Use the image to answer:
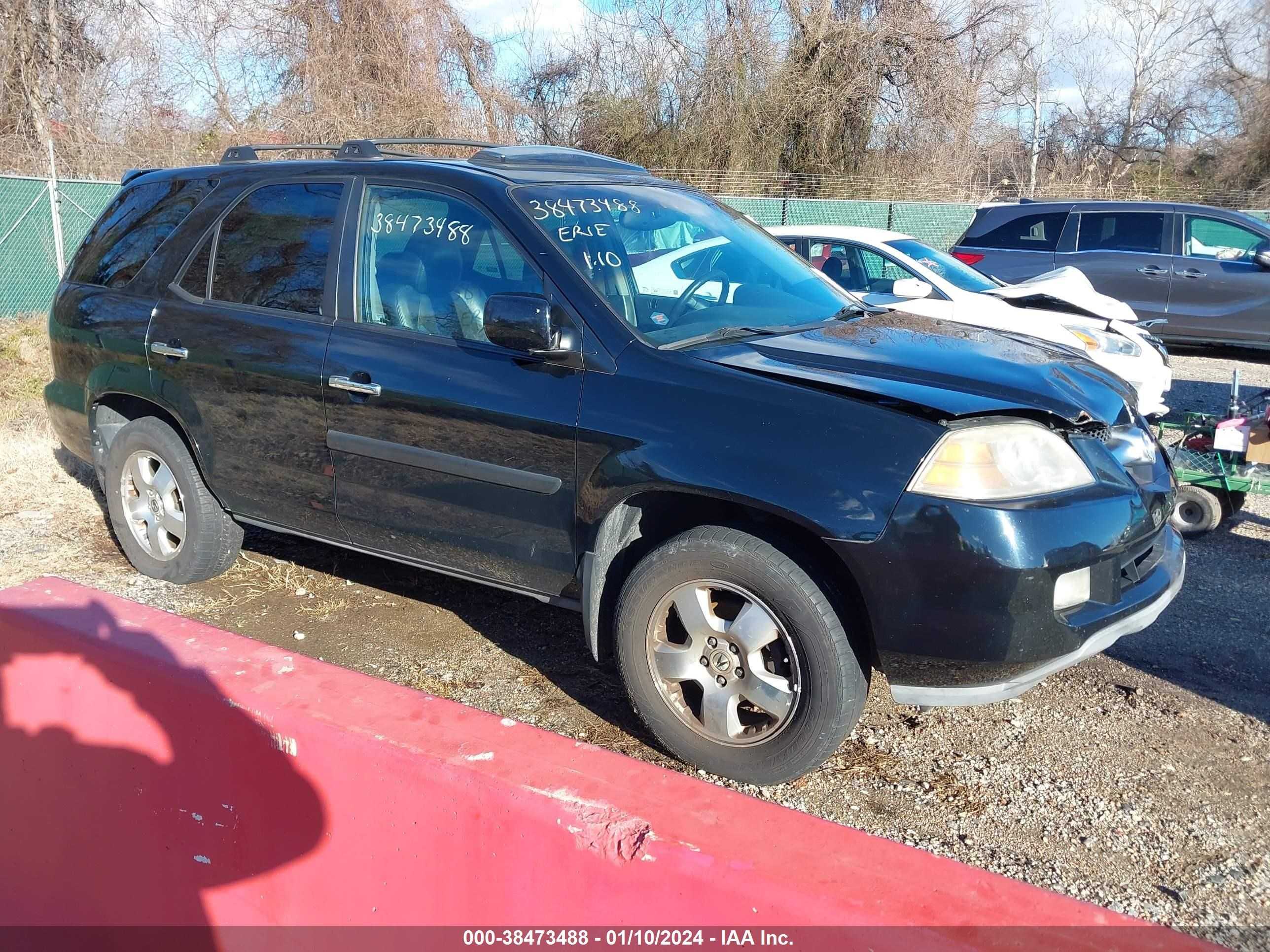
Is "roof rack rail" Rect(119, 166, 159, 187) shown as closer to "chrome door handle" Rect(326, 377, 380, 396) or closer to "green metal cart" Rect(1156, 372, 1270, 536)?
"chrome door handle" Rect(326, 377, 380, 396)

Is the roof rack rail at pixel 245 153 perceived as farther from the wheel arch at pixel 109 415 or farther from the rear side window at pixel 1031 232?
the rear side window at pixel 1031 232

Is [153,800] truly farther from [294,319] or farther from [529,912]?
[294,319]

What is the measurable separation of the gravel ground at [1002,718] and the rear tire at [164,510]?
0.15m

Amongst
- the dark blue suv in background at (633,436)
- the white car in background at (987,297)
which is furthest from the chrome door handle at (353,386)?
the white car in background at (987,297)

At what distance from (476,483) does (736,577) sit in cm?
107

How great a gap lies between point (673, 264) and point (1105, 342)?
496 cm

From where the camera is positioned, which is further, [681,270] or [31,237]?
[31,237]

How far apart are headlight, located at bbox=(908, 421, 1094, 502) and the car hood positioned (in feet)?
0.24

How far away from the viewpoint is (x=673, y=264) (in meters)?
4.02

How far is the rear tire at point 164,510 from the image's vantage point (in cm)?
472

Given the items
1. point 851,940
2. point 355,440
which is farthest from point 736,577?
point 355,440

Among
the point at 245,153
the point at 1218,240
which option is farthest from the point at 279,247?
the point at 1218,240

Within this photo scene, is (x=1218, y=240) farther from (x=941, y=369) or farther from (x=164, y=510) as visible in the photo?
(x=164, y=510)

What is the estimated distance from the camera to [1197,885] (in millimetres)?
2826
